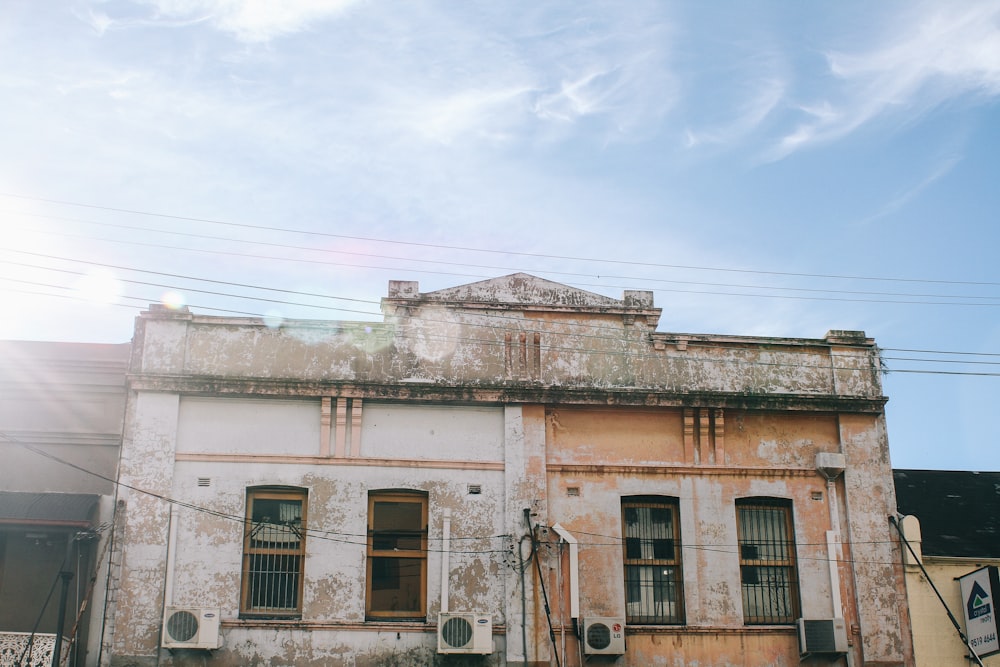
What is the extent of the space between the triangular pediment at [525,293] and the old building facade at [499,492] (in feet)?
0.14

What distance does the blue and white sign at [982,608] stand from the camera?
16609 mm

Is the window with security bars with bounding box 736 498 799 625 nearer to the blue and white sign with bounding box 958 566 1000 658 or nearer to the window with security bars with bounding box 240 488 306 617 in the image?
the blue and white sign with bounding box 958 566 1000 658

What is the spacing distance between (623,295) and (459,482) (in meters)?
4.33

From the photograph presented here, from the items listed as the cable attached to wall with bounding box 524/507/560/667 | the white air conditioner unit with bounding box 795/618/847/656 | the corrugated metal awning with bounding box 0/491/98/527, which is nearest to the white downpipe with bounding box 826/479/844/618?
the white air conditioner unit with bounding box 795/618/847/656

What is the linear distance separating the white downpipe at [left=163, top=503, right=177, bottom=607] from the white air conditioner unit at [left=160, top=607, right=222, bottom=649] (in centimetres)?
22

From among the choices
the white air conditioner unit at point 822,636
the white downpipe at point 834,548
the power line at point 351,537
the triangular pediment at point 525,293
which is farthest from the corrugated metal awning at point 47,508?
the white downpipe at point 834,548

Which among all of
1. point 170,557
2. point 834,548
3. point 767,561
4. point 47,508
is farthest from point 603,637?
point 47,508

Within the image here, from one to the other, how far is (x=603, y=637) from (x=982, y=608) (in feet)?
19.3

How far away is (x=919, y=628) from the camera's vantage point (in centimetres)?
1747

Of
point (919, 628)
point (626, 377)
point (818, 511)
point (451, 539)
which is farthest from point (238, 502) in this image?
point (919, 628)

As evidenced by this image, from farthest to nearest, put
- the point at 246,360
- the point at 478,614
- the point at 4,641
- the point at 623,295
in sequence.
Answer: the point at 623,295 → the point at 246,360 → the point at 478,614 → the point at 4,641

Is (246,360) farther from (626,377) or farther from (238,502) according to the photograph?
(626,377)

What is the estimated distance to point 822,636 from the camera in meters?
17.1

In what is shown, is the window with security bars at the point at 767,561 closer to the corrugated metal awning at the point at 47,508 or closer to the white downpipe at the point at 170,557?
the white downpipe at the point at 170,557
